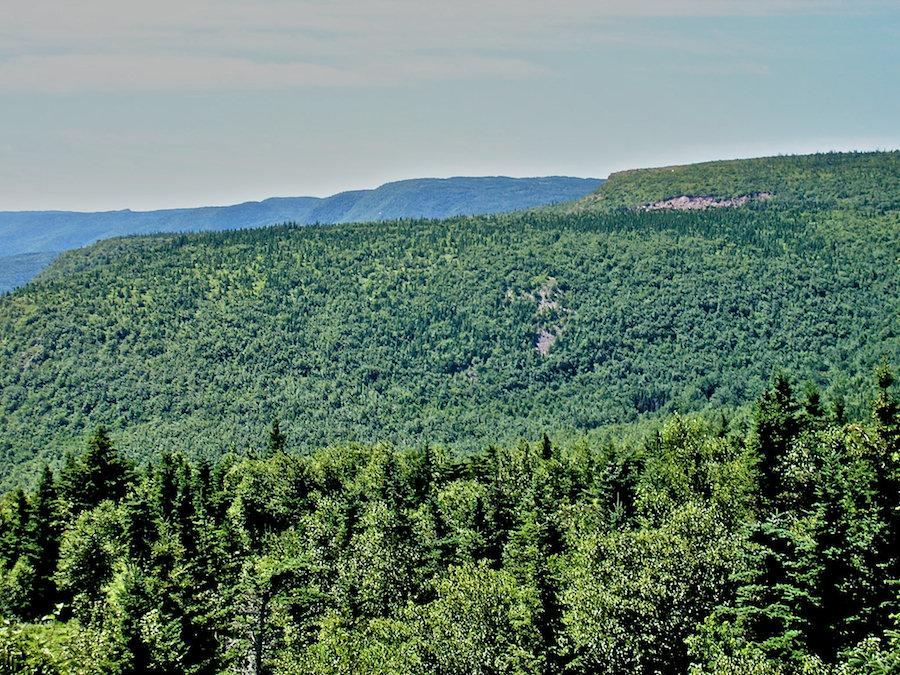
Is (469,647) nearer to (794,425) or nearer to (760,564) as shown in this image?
(760,564)

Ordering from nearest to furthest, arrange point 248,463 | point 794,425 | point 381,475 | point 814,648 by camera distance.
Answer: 1. point 814,648
2. point 794,425
3. point 381,475
4. point 248,463

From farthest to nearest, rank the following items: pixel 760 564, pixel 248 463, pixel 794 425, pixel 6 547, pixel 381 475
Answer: pixel 248 463
pixel 381 475
pixel 6 547
pixel 794 425
pixel 760 564

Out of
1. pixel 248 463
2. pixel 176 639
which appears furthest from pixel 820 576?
pixel 248 463

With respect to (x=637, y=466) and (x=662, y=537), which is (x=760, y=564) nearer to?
(x=662, y=537)

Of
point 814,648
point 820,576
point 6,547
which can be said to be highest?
point 820,576

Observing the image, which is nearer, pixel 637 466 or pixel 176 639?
pixel 176 639

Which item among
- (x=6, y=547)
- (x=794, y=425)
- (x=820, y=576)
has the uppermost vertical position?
(x=794, y=425)

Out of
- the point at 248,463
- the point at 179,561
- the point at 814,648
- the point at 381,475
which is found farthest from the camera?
the point at 248,463

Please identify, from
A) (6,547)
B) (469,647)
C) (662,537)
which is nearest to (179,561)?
(6,547)

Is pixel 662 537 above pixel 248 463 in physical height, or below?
above

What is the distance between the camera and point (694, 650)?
3456cm

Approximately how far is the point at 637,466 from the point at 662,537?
3338 centimetres

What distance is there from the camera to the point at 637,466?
247 feet

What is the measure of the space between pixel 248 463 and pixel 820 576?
6883 centimetres
